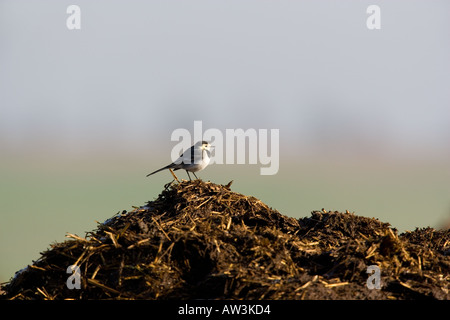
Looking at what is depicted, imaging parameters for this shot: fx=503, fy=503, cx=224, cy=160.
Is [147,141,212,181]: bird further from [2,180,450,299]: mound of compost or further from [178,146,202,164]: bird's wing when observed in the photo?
[2,180,450,299]: mound of compost

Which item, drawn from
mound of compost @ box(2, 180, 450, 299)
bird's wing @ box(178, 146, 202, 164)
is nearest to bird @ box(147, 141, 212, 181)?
bird's wing @ box(178, 146, 202, 164)

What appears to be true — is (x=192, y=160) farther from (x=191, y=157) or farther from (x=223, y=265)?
(x=223, y=265)

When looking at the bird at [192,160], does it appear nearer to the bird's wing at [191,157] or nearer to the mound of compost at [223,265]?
the bird's wing at [191,157]

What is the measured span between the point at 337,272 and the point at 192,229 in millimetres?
1884

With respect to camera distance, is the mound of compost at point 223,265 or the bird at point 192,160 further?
the bird at point 192,160

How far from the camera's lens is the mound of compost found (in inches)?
222

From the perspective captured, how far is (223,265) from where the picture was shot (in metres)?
5.82

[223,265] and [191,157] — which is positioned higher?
[191,157]

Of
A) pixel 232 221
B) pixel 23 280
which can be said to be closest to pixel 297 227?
pixel 232 221

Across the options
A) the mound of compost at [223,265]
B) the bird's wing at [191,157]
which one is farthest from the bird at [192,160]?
the mound of compost at [223,265]

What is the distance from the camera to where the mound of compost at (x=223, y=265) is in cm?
563

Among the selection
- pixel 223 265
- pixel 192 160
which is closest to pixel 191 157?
pixel 192 160

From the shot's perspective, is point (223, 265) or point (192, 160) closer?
point (223, 265)

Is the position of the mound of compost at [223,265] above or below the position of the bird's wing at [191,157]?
below
